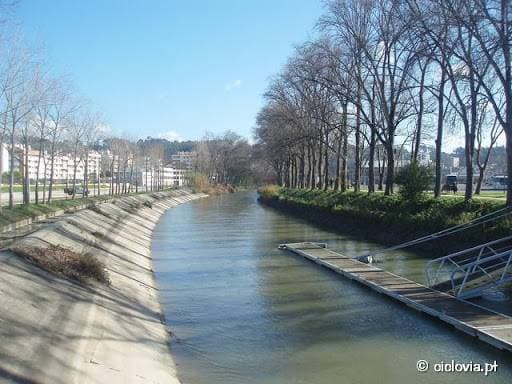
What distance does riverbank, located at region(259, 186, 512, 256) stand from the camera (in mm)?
25384

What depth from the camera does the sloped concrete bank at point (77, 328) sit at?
888cm

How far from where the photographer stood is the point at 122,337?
12.1 metres

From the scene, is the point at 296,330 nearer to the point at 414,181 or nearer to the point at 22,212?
the point at 414,181

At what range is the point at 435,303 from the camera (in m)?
15.9

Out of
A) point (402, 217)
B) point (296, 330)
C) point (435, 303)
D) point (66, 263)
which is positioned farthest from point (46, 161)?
point (435, 303)

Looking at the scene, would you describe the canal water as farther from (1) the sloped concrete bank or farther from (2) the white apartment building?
(2) the white apartment building

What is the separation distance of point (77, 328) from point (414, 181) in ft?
84.5

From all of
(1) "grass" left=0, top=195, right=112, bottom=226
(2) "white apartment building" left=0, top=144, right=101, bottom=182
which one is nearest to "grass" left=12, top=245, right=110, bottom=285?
(1) "grass" left=0, top=195, right=112, bottom=226

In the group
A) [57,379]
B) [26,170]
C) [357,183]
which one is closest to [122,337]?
[57,379]

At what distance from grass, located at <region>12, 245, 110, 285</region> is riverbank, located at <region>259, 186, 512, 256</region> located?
1600cm

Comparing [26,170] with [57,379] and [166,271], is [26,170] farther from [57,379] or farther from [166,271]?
[57,379]

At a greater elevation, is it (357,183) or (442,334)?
(357,183)

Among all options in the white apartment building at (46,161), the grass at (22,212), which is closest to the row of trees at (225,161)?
the white apartment building at (46,161)

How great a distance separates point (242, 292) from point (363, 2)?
27.4 meters
